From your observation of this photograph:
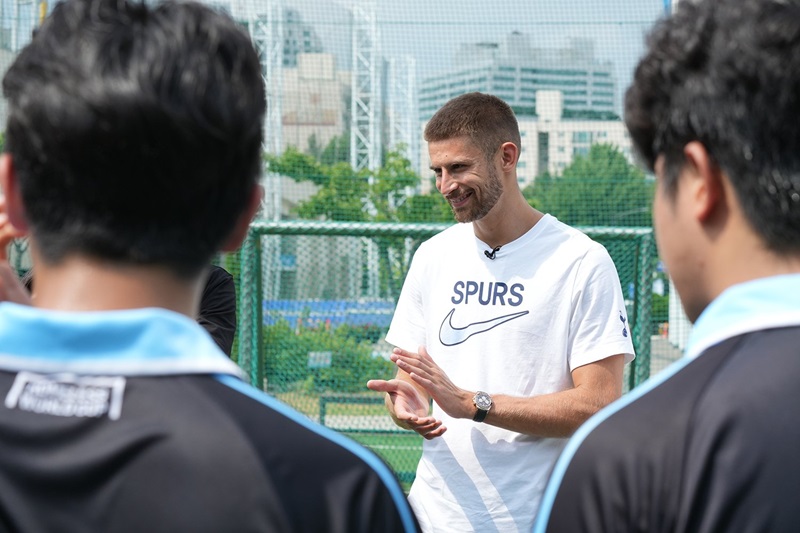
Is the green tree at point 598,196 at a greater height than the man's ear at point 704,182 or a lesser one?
lesser

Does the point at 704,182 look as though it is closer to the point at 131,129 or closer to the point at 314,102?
the point at 131,129

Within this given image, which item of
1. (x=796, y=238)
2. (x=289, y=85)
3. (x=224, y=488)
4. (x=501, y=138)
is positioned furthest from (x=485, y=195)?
(x=289, y=85)

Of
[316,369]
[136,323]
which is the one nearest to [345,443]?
[136,323]

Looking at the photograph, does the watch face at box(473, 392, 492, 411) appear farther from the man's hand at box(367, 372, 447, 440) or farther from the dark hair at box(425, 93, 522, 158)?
the dark hair at box(425, 93, 522, 158)

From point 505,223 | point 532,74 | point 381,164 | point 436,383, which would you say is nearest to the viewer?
point 436,383

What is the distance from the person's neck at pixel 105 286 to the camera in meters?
1.05

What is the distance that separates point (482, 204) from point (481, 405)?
768mm


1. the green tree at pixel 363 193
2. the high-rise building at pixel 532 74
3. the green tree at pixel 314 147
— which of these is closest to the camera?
the green tree at pixel 363 193

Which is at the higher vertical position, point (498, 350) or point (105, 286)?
point (105, 286)

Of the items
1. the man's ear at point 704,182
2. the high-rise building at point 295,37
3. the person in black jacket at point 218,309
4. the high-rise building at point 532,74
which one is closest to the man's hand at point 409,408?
the person in black jacket at point 218,309

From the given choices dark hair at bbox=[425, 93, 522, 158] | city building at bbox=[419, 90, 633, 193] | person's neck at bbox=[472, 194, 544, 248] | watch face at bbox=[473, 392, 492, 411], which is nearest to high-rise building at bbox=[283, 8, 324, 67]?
city building at bbox=[419, 90, 633, 193]

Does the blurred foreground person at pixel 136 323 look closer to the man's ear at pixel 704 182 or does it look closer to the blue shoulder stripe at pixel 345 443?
the blue shoulder stripe at pixel 345 443

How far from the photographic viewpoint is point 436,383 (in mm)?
2750

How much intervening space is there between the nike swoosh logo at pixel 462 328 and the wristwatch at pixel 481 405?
0.95 feet
